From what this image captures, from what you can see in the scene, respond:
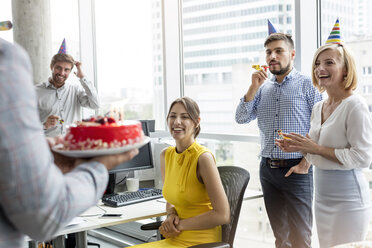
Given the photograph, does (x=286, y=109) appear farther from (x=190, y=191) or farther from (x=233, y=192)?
(x=190, y=191)

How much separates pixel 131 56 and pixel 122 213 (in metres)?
3.02

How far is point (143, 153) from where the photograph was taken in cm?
304

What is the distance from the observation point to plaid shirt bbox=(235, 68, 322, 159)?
2617 millimetres

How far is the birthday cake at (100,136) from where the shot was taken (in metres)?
0.91

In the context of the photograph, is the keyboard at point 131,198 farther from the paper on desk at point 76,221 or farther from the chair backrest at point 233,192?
the chair backrest at point 233,192

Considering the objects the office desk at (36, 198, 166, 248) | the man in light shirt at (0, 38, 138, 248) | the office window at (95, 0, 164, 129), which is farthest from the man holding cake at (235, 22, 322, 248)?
the office window at (95, 0, 164, 129)

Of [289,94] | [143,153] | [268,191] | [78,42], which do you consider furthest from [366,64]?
[78,42]

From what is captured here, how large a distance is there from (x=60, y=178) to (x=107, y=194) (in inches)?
86.2

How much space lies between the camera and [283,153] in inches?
103

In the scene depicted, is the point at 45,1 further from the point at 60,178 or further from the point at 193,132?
the point at 60,178

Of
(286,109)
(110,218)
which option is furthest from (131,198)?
(286,109)

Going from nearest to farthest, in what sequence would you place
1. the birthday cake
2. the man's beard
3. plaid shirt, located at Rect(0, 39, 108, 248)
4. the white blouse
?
plaid shirt, located at Rect(0, 39, 108, 248)
the birthday cake
the white blouse
the man's beard

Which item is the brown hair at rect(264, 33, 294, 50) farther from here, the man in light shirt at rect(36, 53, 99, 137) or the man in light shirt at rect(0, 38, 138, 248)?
the man in light shirt at rect(0, 38, 138, 248)

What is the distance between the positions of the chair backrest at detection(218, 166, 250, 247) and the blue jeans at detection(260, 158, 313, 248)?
20.0 inches
